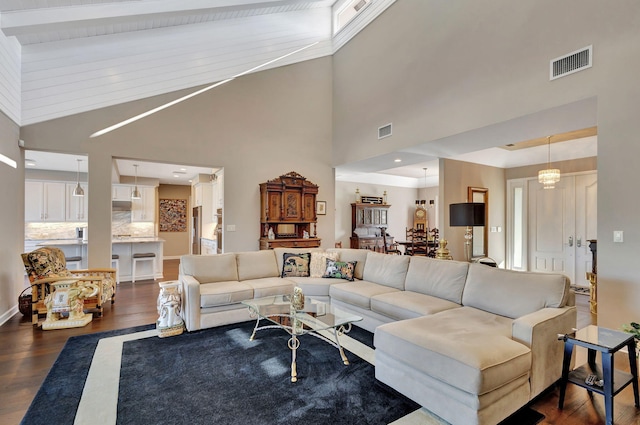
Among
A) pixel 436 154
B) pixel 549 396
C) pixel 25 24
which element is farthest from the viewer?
pixel 436 154

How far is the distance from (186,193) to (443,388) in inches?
421

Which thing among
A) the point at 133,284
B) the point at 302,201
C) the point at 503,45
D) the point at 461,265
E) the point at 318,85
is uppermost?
the point at 318,85

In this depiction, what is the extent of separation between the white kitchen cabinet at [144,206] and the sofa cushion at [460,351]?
8.29 m

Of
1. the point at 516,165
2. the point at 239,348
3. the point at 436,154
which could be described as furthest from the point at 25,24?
the point at 516,165

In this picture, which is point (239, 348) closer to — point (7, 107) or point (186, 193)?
point (7, 107)

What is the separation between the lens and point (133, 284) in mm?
6258

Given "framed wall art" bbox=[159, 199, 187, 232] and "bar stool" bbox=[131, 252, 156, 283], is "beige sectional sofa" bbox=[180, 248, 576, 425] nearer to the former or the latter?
"bar stool" bbox=[131, 252, 156, 283]

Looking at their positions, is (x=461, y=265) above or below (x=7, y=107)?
below

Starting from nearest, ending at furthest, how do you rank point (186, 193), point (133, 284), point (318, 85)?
point (133, 284) < point (318, 85) < point (186, 193)

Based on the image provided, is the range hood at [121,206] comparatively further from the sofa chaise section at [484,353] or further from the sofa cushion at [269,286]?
the sofa chaise section at [484,353]

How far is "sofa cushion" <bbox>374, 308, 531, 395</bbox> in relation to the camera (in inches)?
71.9

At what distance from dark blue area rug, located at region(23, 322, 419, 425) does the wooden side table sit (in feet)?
3.56

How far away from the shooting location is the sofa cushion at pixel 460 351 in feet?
5.99

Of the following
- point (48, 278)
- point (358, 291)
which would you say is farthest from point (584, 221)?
point (48, 278)
